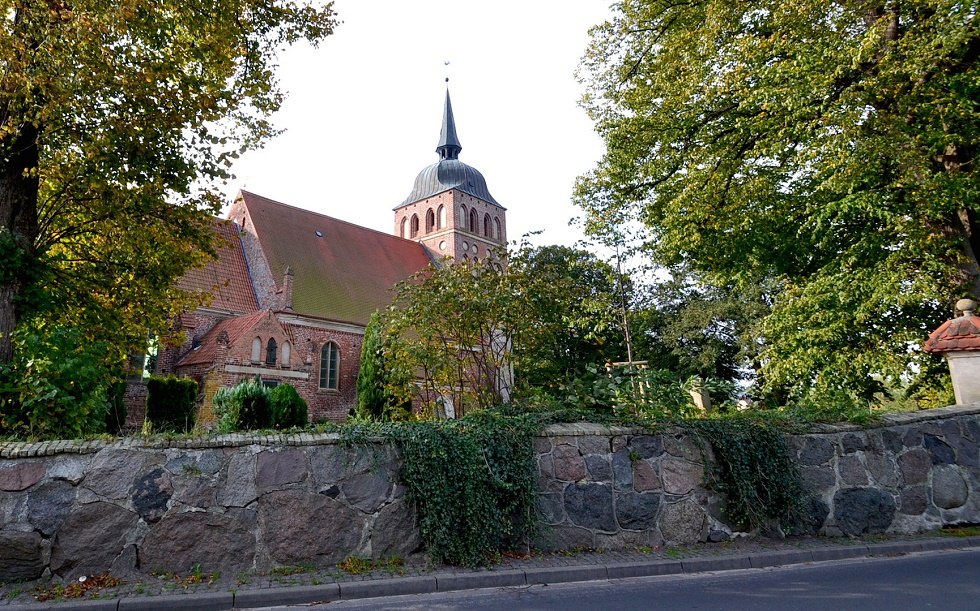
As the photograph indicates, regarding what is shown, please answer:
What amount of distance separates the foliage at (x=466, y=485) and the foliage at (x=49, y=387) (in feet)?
9.51

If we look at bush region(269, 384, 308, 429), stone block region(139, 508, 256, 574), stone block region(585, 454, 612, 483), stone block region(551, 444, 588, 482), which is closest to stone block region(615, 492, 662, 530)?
stone block region(585, 454, 612, 483)

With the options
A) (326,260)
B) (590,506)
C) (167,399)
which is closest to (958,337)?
(590,506)

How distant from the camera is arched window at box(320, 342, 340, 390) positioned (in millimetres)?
28391

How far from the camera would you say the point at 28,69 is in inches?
273

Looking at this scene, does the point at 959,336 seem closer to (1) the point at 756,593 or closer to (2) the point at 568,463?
(1) the point at 756,593

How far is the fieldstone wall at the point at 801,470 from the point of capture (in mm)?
6125

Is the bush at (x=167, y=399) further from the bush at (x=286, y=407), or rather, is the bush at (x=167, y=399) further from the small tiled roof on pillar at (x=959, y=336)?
the small tiled roof on pillar at (x=959, y=336)

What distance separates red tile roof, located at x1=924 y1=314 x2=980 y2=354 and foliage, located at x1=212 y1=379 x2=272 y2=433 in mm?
14963

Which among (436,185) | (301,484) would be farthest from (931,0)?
(436,185)

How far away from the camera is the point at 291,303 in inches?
1093

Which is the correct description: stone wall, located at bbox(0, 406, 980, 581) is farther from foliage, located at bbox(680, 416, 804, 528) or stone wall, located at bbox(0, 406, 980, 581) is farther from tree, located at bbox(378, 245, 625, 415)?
tree, located at bbox(378, 245, 625, 415)

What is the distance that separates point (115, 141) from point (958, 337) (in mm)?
11301

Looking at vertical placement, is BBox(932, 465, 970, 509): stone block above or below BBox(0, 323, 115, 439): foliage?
below

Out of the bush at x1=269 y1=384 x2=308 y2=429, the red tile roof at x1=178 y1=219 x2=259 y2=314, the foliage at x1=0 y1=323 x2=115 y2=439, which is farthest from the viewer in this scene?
the red tile roof at x1=178 y1=219 x2=259 y2=314
